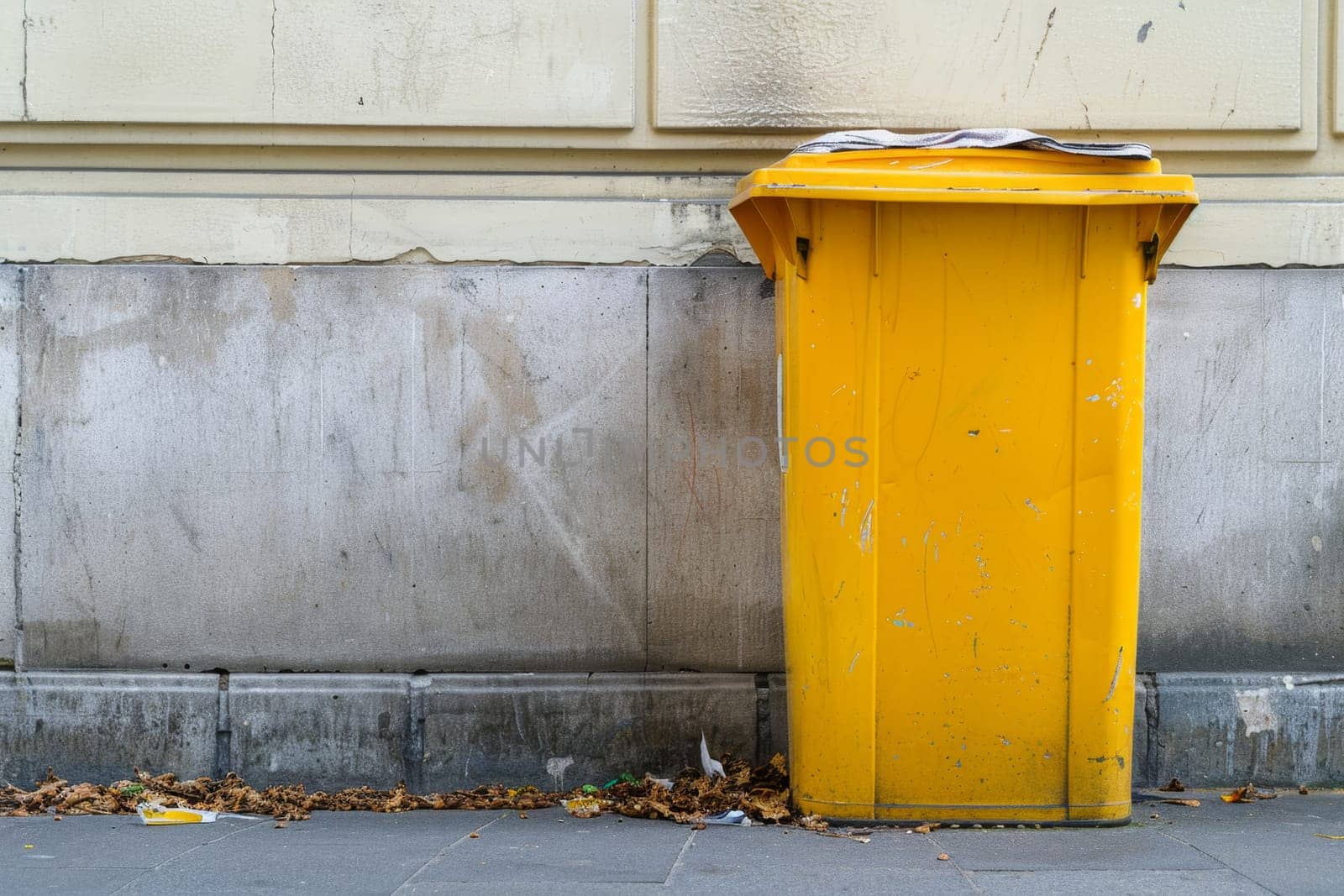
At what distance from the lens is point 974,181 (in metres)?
3.33

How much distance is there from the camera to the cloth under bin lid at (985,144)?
336 cm

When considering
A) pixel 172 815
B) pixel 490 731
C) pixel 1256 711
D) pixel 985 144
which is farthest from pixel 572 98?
pixel 1256 711

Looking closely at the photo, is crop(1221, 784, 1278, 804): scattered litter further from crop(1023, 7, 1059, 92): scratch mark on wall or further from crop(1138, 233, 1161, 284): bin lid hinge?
crop(1023, 7, 1059, 92): scratch mark on wall

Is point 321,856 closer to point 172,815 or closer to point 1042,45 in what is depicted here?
point 172,815

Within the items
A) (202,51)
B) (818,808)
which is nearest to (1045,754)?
(818,808)

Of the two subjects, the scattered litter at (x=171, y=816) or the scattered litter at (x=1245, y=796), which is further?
the scattered litter at (x=1245, y=796)

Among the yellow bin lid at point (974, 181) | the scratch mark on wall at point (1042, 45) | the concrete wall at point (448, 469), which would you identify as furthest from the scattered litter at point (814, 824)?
the scratch mark on wall at point (1042, 45)

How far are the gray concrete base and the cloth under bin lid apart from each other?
191cm

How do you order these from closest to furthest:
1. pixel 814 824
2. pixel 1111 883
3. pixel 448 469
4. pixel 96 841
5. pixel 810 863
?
pixel 1111 883
pixel 810 863
pixel 814 824
pixel 96 841
pixel 448 469

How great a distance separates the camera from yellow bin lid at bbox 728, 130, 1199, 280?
10.9 feet

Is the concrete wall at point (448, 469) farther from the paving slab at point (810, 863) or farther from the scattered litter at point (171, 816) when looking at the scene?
the paving slab at point (810, 863)

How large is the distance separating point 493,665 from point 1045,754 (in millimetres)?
1920

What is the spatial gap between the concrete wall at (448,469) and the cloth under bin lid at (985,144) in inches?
35.7

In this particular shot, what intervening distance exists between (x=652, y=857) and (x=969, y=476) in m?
1.44
